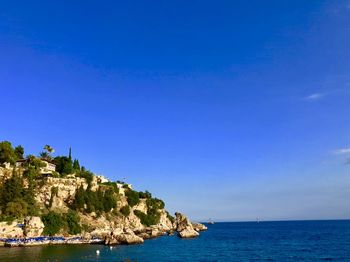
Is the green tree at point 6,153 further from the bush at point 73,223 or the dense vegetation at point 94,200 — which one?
the bush at point 73,223

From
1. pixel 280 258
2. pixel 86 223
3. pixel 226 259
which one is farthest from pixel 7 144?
pixel 280 258

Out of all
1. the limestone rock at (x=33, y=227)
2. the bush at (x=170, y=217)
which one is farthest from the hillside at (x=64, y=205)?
the bush at (x=170, y=217)

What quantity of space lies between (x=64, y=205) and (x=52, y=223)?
12.6m

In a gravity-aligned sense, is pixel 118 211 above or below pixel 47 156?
below

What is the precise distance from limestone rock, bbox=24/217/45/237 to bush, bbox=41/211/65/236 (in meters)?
2.03

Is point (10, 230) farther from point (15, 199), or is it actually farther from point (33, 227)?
point (15, 199)

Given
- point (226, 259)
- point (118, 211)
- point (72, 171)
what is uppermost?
point (72, 171)

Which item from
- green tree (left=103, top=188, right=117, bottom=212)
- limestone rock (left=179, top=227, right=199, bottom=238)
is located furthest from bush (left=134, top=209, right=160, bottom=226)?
limestone rock (left=179, top=227, right=199, bottom=238)

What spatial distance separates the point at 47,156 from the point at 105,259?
76041 millimetres

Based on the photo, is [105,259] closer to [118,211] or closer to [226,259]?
[226,259]

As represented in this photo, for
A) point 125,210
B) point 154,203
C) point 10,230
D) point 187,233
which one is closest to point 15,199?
point 10,230

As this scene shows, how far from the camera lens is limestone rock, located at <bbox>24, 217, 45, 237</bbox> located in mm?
85375

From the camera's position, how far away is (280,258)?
6850 cm

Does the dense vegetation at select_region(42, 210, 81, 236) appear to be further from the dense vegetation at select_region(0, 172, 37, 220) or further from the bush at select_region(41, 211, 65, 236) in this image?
the dense vegetation at select_region(0, 172, 37, 220)
